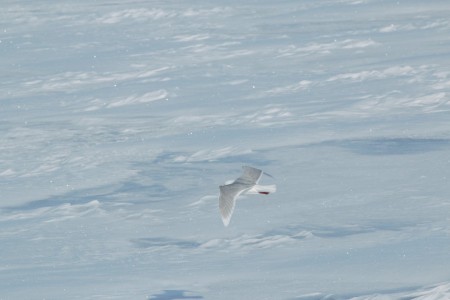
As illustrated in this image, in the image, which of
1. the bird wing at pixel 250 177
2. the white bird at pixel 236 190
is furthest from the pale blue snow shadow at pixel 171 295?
the bird wing at pixel 250 177

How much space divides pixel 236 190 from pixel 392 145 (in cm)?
255

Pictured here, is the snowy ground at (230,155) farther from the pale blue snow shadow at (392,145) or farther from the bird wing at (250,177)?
the bird wing at (250,177)

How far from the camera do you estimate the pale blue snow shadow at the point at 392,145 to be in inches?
275

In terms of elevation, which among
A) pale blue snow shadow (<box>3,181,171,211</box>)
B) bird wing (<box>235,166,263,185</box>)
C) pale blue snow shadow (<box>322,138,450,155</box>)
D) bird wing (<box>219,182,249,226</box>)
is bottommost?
bird wing (<box>219,182,249,226</box>)

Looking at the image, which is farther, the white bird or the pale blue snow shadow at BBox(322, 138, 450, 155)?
the pale blue snow shadow at BBox(322, 138, 450, 155)

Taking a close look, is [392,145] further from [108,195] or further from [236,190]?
[236,190]

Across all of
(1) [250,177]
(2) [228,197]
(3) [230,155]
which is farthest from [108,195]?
(2) [228,197]

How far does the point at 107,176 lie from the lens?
6.97 metres

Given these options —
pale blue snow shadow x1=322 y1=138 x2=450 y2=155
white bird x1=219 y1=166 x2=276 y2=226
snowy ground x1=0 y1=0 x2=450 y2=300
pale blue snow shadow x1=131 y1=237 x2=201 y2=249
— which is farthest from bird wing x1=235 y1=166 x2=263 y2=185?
pale blue snow shadow x1=322 y1=138 x2=450 y2=155

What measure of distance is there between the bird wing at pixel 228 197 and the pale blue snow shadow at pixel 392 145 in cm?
229

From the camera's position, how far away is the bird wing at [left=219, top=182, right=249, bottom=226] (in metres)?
4.70

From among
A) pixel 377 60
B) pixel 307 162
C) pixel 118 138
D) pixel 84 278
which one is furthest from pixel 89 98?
pixel 84 278

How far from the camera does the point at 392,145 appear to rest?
718 centimetres

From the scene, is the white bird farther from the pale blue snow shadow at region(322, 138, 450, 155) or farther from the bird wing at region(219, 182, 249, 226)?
the pale blue snow shadow at region(322, 138, 450, 155)
